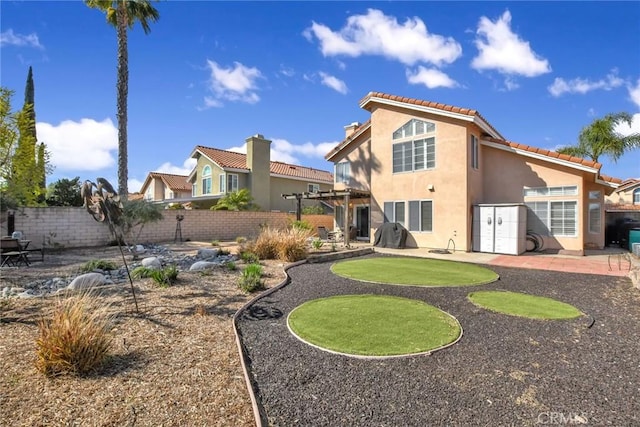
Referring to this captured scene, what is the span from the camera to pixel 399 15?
12227 millimetres

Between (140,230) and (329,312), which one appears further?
(140,230)

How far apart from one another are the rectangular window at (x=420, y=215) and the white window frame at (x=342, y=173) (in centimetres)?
565

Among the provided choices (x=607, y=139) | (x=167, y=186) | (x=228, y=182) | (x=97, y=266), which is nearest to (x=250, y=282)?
(x=97, y=266)

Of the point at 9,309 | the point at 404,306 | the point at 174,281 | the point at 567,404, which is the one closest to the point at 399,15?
the point at 404,306

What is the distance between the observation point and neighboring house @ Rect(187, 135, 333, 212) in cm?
2931

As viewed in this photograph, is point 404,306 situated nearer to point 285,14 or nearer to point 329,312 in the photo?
point 329,312

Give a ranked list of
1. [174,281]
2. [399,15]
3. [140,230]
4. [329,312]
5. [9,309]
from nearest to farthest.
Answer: [9,309] < [329,312] < [174,281] < [399,15] < [140,230]

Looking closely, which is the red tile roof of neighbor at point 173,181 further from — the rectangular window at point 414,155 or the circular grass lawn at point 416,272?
the circular grass lawn at point 416,272

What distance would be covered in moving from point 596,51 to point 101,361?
719 inches

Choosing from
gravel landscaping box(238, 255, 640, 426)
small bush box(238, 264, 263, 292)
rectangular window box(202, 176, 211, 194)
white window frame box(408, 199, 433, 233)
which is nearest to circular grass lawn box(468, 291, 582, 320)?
gravel landscaping box(238, 255, 640, 426)

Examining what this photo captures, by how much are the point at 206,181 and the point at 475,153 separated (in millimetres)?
24193

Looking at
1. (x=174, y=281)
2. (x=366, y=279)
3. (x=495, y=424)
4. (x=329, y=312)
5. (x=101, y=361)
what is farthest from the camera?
(x=366, y=279)

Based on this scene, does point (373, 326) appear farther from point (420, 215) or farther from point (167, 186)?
point (167, 186)

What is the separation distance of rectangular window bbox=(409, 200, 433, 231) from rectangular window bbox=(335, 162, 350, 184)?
5.70 m
